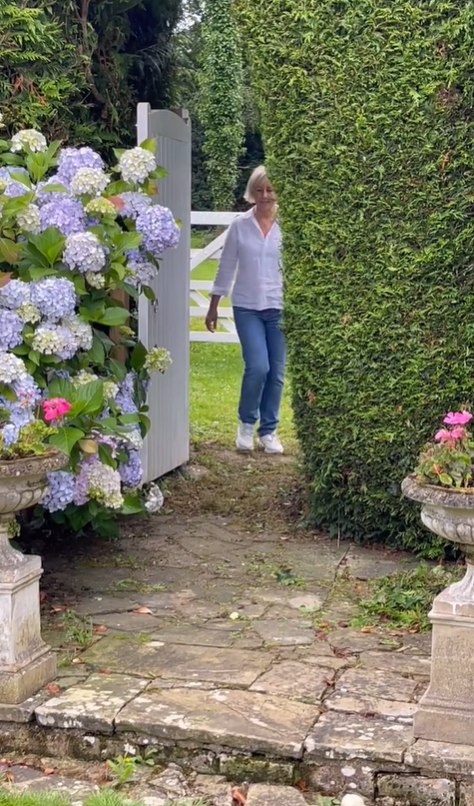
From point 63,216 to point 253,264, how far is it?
3087 mm

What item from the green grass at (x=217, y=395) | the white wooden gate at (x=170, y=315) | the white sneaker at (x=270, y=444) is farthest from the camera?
the green grass at (x=217, y=395)

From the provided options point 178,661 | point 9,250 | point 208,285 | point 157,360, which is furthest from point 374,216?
point 208,285

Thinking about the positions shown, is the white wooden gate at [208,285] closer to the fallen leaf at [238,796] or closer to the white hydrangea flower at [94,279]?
the white hydrangea flower at [94,279]

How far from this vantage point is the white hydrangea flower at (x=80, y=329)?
374cm

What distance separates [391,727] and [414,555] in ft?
5.69

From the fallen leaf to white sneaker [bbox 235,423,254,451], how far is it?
4.27 m

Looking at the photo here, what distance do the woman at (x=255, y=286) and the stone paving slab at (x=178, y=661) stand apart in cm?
337

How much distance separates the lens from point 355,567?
4.56 m

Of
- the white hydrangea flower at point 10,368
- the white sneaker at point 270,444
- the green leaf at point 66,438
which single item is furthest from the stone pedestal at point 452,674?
the white sneaker at point 270,444

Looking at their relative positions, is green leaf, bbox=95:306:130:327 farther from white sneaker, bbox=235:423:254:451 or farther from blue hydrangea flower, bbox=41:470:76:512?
white sneaker, bbox=235:423:254:451

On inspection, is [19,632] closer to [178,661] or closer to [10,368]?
[178,661]

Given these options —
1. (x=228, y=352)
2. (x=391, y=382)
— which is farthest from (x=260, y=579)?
(x=228, y=352)

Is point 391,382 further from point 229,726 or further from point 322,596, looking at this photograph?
point 229,726

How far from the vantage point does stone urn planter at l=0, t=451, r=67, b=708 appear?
9.99 ft
